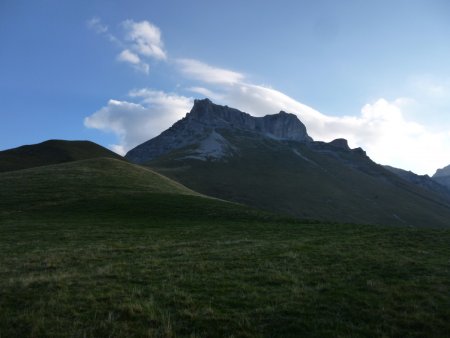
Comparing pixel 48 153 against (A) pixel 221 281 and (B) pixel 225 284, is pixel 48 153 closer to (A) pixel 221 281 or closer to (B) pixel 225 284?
(A) pixel 221 281

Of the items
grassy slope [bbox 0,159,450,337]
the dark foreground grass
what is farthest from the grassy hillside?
the dark foreground grass

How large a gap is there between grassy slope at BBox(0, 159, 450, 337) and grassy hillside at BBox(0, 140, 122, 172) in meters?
96.0

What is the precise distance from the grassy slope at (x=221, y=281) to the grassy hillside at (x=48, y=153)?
96.0m

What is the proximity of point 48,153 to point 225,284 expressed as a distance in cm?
14158

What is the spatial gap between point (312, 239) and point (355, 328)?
64.0ft

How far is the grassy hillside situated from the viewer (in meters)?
127

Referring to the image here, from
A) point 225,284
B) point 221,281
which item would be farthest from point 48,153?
point 225,284

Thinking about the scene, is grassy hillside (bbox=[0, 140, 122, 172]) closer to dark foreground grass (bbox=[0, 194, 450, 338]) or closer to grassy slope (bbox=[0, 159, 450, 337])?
grassy slope (bbox=[0, 159, 450, 337])

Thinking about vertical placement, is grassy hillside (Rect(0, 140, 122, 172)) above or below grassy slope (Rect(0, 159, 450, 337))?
above

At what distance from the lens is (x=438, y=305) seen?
14.8 meters

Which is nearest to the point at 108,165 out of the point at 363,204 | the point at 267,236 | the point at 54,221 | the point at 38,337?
the point at 54,221

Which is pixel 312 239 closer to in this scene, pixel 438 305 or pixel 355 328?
pixel 438 305

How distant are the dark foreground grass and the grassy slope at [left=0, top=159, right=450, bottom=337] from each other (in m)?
0.06

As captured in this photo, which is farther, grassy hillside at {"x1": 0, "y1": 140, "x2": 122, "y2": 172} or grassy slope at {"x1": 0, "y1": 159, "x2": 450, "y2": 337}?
grassy hillside at {"x1": 0, "y1": 140, "x2": 122, "y2": 172}
